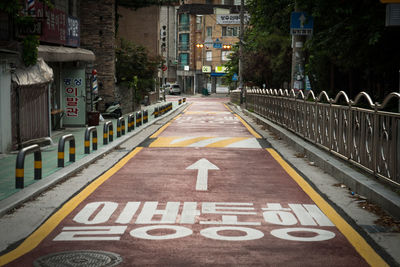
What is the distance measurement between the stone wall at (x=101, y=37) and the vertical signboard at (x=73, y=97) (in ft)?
23.8

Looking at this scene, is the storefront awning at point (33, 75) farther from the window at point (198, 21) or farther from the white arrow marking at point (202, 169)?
the window at point (198, 21)

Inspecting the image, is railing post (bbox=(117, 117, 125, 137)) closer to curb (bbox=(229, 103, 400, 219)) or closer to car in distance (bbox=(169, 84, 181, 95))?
curb (bbox=(229, 103, 400, 219))

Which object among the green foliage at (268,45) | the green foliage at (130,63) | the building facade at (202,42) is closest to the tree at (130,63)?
the green foliage at (130,63)

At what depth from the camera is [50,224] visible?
24.9 ft

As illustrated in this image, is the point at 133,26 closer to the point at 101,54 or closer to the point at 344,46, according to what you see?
the point at 101,54

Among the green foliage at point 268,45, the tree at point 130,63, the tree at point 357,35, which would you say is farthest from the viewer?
the tree at point 130,63

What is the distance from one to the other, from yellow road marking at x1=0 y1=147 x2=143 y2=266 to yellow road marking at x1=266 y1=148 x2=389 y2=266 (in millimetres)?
3422

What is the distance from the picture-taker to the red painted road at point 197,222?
6149 mm

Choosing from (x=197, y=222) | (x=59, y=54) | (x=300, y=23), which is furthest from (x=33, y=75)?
(x=197, y=222)

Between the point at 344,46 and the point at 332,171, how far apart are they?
7381mm

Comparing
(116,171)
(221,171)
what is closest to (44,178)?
(116,171)

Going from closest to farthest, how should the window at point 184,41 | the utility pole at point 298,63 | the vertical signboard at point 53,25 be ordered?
1. the vertical signboard at point 53,25
2. the utility pole at point 298,63
3. the window at point 184,41

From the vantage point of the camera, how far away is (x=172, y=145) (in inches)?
699

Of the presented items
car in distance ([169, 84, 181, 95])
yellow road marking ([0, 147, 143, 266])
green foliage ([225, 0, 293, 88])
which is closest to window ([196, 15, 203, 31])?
car in distance ([169, 84, 181, 95])
